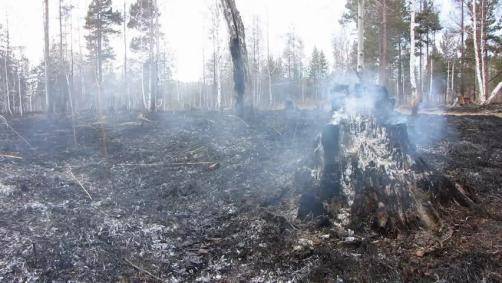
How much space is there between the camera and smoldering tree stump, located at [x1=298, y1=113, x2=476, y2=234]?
4648mm

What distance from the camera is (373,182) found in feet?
16.5

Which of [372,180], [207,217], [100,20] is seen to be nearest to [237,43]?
[207,217]

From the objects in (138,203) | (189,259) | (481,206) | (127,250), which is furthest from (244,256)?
(481,206)

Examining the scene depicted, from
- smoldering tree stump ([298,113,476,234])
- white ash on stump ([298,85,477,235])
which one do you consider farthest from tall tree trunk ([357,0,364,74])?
smoldering tree stump ([298,113,476,234])

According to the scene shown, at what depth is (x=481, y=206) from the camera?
495 cm

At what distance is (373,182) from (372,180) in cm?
3

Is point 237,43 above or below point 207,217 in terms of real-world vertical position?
above

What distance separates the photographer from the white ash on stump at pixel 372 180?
4.66 m

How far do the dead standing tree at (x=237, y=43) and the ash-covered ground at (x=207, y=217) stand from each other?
231 cm

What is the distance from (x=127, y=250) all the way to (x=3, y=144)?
24.0 feet

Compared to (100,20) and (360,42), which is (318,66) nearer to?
(100,20)

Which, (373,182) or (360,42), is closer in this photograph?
(373,182)

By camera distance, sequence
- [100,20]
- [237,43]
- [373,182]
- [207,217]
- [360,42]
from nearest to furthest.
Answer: [373,182]
[207,217]
[237,43]
[360,42]
[100,20]

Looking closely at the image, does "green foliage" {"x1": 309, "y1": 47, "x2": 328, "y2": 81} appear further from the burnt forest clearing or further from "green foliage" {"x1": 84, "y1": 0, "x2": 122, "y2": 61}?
the burnt forest clearing
